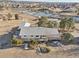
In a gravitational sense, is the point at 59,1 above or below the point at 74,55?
above

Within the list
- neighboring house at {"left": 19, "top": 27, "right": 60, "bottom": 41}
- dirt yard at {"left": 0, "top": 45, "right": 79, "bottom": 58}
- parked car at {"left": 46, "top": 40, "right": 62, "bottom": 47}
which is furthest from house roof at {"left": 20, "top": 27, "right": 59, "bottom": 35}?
dirt yard at {"left": 0, "top": 45, "right": 79, "bottom": 58}

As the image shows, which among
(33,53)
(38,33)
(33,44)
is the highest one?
(38,33)

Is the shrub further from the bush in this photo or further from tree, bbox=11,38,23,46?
the bush

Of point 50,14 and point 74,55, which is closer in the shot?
point 74,55

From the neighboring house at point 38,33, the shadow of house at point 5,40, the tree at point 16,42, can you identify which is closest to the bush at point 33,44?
the neighboring house at point 38,33

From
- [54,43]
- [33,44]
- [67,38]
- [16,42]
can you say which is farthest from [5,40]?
[67,38]

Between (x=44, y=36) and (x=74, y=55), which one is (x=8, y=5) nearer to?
(x=44, y=36)

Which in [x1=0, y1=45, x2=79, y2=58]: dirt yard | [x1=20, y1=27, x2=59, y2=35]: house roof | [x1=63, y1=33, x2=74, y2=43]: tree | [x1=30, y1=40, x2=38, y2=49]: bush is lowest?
[x1=0, y1=45, x2=79, y2=58]: dirt yard

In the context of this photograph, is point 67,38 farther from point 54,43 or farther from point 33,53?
point 33,53

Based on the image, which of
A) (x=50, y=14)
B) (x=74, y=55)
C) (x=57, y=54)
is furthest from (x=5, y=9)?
(x=74, y=55)
